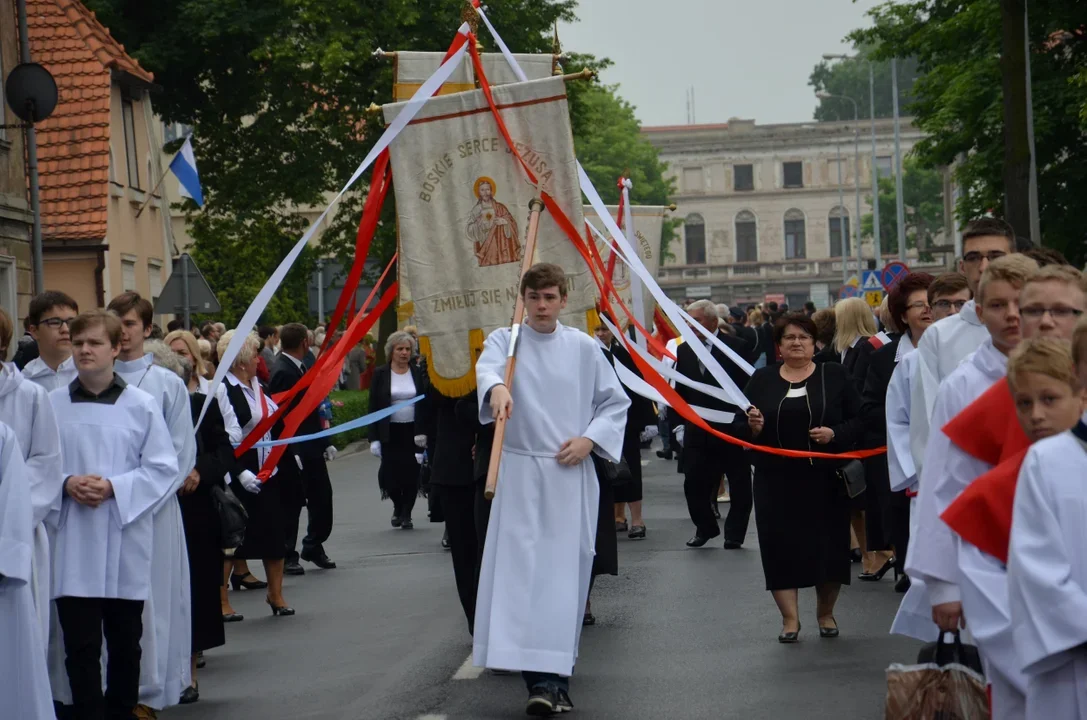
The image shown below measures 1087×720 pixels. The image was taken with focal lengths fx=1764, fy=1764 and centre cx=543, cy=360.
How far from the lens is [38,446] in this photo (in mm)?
6773

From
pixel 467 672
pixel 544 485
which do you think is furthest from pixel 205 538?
pixel 544 485

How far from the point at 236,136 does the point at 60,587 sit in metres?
30.8

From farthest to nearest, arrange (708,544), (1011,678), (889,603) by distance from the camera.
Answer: (708,544)
(889,603)
(1011,678)

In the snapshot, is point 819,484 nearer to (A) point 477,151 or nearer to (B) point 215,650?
(A) point 477,151

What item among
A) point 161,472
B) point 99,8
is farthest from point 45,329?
point 99,8

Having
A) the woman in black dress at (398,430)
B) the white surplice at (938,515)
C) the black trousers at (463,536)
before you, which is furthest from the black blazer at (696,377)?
the white surplice at (938,515)

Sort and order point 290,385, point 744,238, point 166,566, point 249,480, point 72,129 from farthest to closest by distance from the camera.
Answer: point 744,238
point 72,129
point 290,385
point 249,480
point 166,566

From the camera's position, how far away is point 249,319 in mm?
9281

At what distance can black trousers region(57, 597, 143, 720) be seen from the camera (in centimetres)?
707

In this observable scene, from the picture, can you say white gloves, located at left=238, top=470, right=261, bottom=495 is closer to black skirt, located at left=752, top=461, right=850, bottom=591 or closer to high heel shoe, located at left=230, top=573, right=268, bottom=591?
high heel shoe, located at left=230, top=573, right=268, bottom=591

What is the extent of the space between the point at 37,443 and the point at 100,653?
0.97 m

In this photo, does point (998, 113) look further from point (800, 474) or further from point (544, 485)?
point (544, 485)

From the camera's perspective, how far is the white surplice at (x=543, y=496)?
316 inches

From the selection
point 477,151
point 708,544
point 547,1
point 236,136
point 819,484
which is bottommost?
point 708,544
